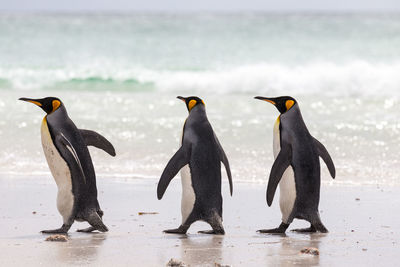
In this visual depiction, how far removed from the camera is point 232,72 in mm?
16375

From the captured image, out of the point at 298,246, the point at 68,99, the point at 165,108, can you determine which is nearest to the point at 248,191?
the point at 298,246

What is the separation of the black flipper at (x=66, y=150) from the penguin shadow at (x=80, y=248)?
329 mm

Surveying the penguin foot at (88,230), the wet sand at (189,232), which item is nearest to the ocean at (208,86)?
the wet sand at (189,232)

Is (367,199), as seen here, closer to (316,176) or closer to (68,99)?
(316,176)

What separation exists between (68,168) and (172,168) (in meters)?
0.56

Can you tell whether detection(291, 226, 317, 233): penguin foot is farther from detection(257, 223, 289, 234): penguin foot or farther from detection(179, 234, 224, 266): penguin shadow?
detection(179, 234, 224, 266): penguin shadow

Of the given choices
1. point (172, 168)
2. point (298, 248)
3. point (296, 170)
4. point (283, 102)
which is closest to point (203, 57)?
point (283, 102)

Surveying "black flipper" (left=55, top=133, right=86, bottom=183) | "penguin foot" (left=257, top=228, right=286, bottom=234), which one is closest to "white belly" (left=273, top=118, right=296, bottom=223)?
"penguin foot" (left=257, top=228, right=286, bottom=234)

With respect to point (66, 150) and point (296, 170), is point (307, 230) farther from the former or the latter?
point (66, 150)

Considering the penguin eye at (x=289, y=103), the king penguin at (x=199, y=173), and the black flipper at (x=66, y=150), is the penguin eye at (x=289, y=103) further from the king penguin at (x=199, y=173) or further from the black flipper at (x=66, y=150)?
the black flipper at (x=66, y=150)

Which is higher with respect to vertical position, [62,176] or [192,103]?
[192,103]

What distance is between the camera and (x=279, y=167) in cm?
481

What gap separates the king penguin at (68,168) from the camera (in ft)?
15.5

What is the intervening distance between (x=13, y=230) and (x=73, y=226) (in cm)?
43
